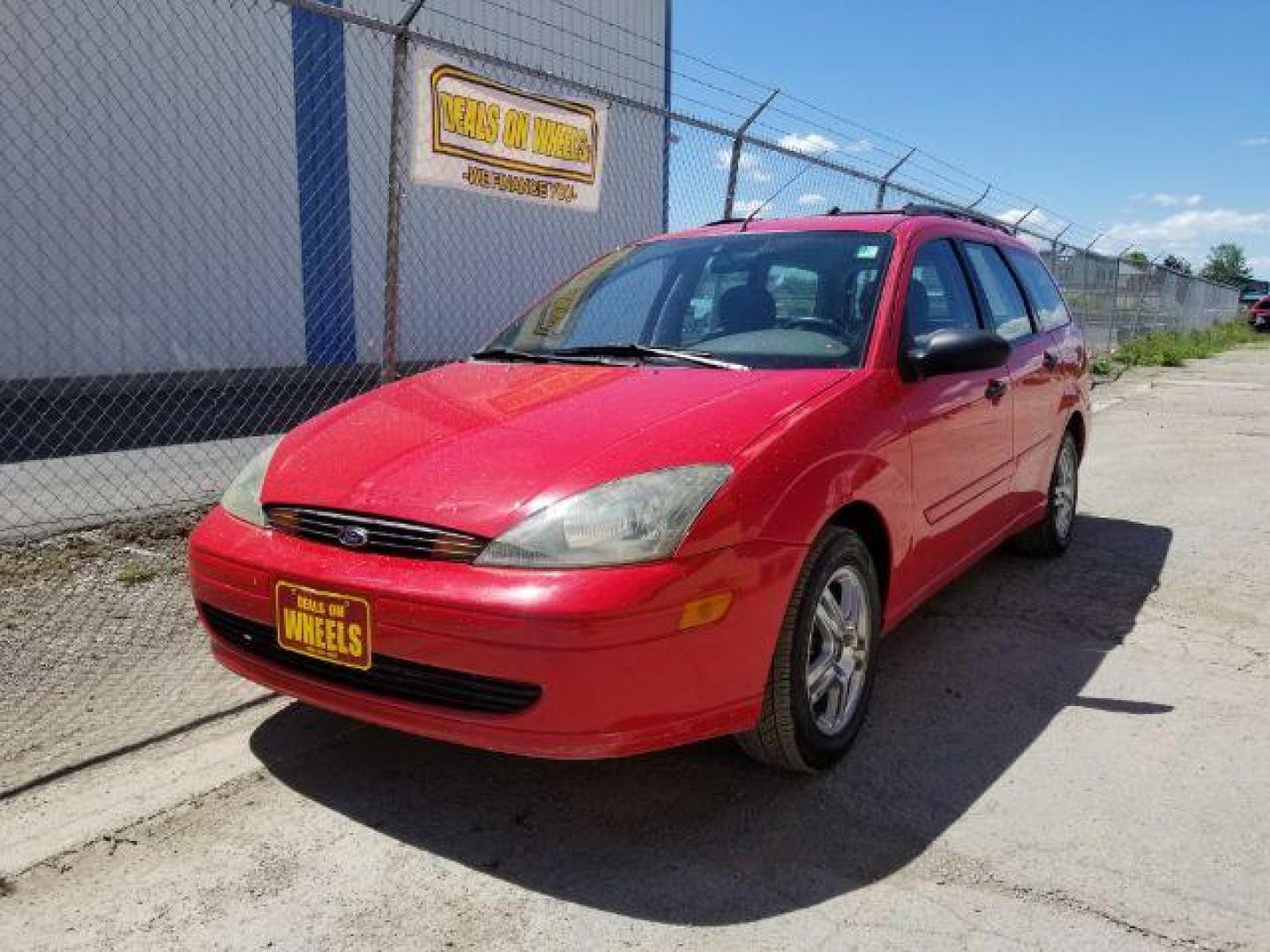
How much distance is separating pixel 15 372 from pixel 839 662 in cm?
889

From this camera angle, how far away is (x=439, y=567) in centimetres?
236

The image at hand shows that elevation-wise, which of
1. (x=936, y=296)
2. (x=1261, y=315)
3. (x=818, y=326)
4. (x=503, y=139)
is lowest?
(x=818, y=326)

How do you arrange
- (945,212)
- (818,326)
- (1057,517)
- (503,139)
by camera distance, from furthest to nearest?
(503,139) → (1057,517) → (945,212) → (818,326)

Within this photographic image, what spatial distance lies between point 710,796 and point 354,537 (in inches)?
45.9

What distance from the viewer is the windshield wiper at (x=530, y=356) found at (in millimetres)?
3490

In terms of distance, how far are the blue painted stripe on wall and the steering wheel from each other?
→ 29.8 ft

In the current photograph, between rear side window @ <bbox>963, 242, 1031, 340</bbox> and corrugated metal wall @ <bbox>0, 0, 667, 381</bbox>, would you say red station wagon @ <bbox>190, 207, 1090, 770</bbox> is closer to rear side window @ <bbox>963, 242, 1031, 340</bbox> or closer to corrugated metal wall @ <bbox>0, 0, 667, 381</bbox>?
rear side window @ <bbox>963, 242, 1031, 340</bbox>

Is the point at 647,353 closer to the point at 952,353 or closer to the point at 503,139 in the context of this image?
the point at 952,353

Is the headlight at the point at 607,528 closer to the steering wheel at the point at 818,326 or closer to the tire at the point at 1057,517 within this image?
the steering wheel at the point at 818,326

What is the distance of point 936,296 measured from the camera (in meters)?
3.74

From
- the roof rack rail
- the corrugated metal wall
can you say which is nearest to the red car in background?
the corrugated metal wall

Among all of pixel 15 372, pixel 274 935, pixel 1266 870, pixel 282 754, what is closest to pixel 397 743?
pixel 282 754

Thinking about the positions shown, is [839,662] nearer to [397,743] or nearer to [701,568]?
[701,568]

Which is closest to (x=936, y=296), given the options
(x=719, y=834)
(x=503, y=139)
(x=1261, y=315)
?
(x=719, y=834)
